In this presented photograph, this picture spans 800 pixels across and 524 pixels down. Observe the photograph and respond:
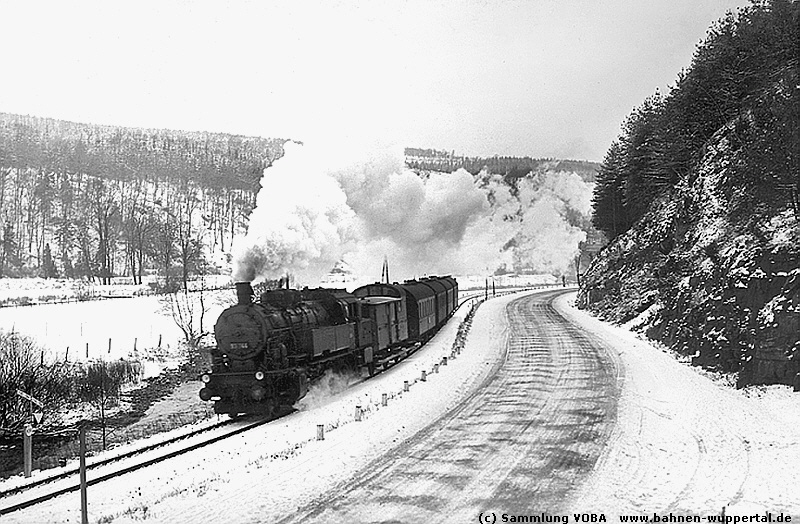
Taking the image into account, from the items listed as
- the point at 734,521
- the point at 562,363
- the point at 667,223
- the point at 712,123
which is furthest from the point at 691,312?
the point at 734,521

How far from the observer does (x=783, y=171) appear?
23969 millimetres

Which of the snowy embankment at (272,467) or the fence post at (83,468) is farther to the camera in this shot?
the snowy embankment at (272,467)

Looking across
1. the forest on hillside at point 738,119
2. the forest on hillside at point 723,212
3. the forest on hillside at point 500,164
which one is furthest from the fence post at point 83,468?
the forest on hillside at point 500,164

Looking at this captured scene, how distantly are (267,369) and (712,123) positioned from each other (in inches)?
1139

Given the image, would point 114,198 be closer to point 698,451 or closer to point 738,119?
point 738,119

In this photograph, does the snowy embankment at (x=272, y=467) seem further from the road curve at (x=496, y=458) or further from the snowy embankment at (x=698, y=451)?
the snowy embankment at (x=698, y=451)

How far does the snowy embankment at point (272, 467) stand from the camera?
10820 mm

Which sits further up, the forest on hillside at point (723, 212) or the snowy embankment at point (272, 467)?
the forest on hillside at point (723, 212)

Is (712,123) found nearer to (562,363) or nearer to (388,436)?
(562,363)

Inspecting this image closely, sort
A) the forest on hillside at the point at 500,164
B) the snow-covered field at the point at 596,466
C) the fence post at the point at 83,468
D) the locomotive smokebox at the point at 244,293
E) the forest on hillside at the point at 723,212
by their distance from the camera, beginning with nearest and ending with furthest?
1. the fence post at the point at 83,468
2. the snow-covered field at the point at 596,466
3. the locomotive smokebox at the point at 244,293
4. the forest on hillside at the point at 723,212
5. the forest on hillside at the point at 500,164

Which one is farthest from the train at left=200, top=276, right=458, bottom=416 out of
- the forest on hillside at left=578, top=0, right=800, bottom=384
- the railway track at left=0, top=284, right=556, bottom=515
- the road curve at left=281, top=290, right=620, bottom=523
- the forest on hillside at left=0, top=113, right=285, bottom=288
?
the forest on hillside at left=0, top=113, right=285, bottom=288

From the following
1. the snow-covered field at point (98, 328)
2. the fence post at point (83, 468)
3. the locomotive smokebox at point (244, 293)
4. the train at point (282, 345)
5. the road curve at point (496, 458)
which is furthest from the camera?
the snow-covered field at point (98, 328)

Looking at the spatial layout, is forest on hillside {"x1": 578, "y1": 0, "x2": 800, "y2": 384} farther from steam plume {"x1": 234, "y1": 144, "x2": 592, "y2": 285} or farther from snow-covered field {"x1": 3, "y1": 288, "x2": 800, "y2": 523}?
steam plume {"x1": 234, "y1": 144, "x2": 592, "y2": 285}

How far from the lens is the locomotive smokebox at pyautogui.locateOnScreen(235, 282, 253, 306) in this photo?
62.9ft
